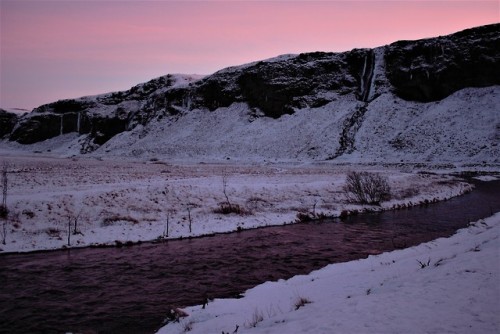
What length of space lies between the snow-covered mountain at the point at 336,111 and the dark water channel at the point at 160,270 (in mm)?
50087

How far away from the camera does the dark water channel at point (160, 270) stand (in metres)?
9.53

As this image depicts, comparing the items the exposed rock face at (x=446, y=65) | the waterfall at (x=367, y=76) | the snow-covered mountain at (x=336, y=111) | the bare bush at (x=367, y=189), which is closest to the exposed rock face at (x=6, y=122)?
the snow-covered mountain at (x=336, y=111)

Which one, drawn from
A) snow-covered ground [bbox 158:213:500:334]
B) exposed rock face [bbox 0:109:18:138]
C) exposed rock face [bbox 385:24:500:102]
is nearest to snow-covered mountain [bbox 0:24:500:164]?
exposed rock face [bbox 385:24:500:102]

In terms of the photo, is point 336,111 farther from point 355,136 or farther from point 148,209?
point 148,209

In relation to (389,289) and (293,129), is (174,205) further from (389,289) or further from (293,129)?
(293,129)

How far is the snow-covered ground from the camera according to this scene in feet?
20.0

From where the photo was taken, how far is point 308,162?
67.1 metres

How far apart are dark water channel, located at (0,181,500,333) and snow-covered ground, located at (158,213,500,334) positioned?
1.49m

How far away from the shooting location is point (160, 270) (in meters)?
13.4

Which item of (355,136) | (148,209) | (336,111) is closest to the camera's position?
(148,209)

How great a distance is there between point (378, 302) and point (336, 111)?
82.2 m

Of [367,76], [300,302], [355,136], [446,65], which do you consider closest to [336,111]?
[355,136]

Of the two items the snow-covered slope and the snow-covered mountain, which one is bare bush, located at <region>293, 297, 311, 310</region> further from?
the snow-covered mountain

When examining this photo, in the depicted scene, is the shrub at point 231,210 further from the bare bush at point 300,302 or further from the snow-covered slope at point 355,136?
the snow-covered slope at point 355,136
